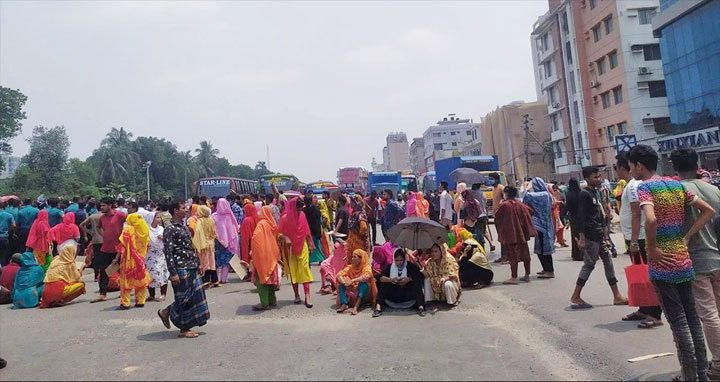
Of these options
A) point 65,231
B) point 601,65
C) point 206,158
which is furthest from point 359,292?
point 206,158

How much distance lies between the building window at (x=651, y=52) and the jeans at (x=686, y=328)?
39.4 m

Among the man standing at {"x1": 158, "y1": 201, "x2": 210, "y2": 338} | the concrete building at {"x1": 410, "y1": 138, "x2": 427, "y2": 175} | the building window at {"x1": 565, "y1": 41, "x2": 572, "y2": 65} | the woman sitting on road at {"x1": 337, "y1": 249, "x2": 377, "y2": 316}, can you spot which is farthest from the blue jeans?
the concrete building at {"x1": 410, "y1": 138, "x2": 427, "y2": 175}

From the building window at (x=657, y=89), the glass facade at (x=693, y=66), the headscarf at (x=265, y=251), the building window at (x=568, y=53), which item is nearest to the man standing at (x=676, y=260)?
the headscarf at (x=265, y=251)

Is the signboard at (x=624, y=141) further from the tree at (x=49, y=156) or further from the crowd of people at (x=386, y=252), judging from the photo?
the tree at (x=49, y=156)

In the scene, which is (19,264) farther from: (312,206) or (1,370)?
(312,206)

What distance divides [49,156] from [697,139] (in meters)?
61.3

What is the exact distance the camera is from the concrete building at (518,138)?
180 ft

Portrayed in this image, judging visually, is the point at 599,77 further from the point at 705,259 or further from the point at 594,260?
the point at 705,259

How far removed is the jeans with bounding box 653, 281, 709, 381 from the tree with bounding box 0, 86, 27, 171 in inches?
2509

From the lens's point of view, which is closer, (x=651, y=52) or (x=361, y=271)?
(x=361, y=271)

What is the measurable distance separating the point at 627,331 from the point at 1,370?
646 centimetres

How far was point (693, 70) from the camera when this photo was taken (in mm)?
29781

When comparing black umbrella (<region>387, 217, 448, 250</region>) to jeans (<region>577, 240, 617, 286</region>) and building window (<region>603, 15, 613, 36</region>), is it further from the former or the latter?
building window (<region>603, 15, 613, 36</region>)

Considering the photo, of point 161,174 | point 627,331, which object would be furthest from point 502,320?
point 161,174
